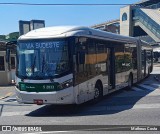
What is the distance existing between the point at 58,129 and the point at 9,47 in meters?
5.20

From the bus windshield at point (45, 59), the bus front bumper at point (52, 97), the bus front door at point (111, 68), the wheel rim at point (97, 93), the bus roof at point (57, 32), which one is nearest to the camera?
the bus front bumper at point (52, 97)

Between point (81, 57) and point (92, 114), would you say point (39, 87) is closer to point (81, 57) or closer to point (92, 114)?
point (81, 57)

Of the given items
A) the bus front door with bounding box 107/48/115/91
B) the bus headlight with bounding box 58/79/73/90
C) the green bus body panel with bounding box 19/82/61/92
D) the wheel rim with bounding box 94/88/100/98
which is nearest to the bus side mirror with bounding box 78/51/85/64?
the bus headlight with bounding box 58/79/73/90

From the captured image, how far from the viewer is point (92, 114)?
1133cm

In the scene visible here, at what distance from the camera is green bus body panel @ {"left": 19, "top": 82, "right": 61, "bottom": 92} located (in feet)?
36.8

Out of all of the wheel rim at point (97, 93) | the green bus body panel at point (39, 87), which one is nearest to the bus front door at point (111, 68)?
the wheel rim at point (97, 93)

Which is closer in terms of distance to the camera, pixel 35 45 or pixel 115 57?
pixel 35 45

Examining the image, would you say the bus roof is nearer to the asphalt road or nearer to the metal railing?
the asphalt road

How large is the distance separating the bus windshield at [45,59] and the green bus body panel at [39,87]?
10.8 inches

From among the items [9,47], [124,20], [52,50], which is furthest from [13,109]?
[124,20]

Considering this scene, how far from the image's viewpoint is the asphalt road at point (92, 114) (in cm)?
974

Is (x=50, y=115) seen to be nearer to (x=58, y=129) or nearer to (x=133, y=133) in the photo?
(x=58, y=129)

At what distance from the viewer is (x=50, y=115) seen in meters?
11.6

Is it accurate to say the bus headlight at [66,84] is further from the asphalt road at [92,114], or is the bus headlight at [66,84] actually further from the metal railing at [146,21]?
the metal railing at [146,21]
